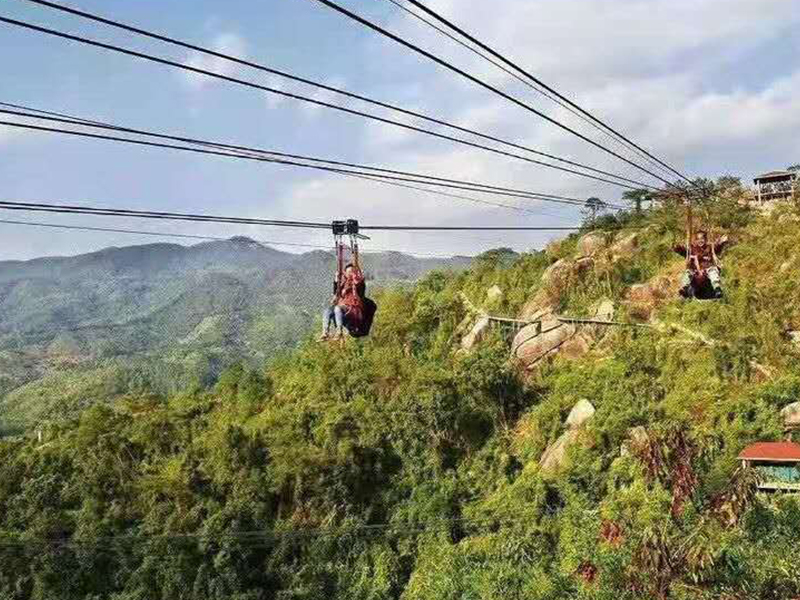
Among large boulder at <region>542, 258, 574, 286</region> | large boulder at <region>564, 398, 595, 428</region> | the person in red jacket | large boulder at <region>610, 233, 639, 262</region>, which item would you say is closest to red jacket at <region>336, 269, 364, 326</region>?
the person in red jacket

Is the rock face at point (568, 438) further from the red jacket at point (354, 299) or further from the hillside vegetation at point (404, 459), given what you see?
the red jacket at point (354, 299)

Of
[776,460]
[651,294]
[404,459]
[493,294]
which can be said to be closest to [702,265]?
[776,460]

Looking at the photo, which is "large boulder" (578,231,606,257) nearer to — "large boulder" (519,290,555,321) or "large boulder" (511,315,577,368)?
"large boulder" (519,290,555,321)

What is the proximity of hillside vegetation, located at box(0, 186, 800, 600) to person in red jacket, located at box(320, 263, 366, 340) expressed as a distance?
31.9ft

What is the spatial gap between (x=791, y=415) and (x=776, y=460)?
2.19 metres

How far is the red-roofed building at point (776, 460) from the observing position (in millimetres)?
16219

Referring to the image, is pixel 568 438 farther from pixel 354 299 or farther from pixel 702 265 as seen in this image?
pixel 354 299

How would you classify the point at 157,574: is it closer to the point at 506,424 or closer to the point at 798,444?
the point at 506,424

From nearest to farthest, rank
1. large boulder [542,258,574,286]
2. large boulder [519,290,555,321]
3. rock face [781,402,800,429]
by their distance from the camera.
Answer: rock face [781,402,800,429]
large boulder [519,290,555,321]
large boulder [542,258,574,286]

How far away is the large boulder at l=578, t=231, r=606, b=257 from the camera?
28.0 metres

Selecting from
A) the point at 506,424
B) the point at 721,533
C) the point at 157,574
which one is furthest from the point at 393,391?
the point at 721,533

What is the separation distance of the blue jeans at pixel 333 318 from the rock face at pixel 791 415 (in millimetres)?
14407

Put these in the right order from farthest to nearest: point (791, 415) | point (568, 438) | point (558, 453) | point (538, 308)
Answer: point (538, 308), point (568, 438), point (558, 453), point (791, 415)

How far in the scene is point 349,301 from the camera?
7742mm
